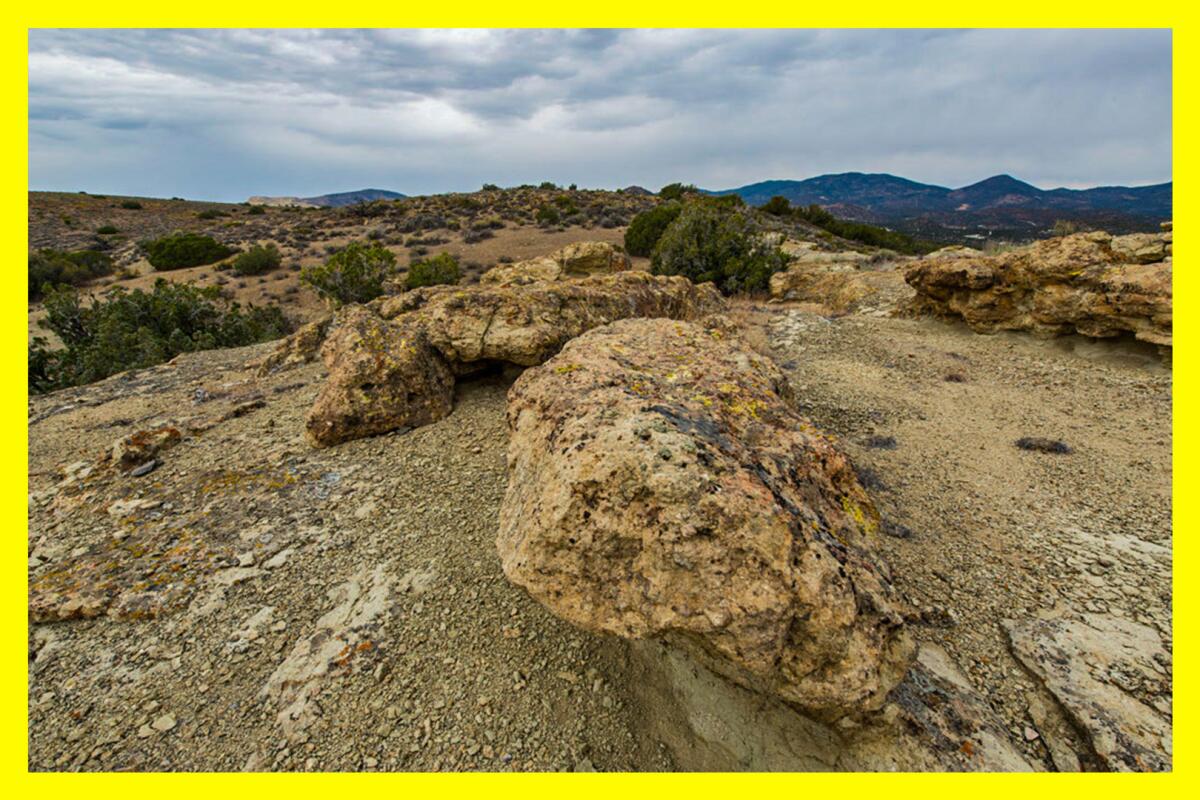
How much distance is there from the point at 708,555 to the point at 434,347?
465 cm

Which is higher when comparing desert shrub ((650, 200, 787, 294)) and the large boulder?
desert shrub ((650, 200, 787, 294))

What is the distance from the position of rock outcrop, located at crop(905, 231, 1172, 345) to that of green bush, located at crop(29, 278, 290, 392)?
16.3 meters

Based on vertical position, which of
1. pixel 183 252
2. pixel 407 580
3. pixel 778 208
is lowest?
pixel 407 580

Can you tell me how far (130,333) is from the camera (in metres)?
12.0

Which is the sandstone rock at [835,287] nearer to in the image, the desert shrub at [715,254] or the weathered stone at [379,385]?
the desert shrub at [715,254]

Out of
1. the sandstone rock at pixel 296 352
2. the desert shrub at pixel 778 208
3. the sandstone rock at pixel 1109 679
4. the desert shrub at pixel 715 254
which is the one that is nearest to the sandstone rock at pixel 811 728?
the sandstone rock at pixel 1109 679

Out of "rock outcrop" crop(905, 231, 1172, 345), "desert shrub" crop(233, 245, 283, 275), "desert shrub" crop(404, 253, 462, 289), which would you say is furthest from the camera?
"desert shrub" crop(233, 245, 283, 275)

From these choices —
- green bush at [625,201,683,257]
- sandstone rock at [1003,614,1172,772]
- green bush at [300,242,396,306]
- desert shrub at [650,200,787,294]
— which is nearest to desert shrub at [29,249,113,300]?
green bush at [300,242,396,306]

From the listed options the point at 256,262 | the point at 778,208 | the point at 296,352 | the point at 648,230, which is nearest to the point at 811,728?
the point at 296,352

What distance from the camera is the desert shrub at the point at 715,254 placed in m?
14.6

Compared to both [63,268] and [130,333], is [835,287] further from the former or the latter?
[63,268]

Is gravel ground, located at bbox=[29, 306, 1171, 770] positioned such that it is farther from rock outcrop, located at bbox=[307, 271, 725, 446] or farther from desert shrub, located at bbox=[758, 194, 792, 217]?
desert shrub, located at bbox=[758, 194, 792, 217]

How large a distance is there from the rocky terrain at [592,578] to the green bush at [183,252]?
87.4 ft

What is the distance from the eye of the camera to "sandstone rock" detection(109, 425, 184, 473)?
4926 millimetres
